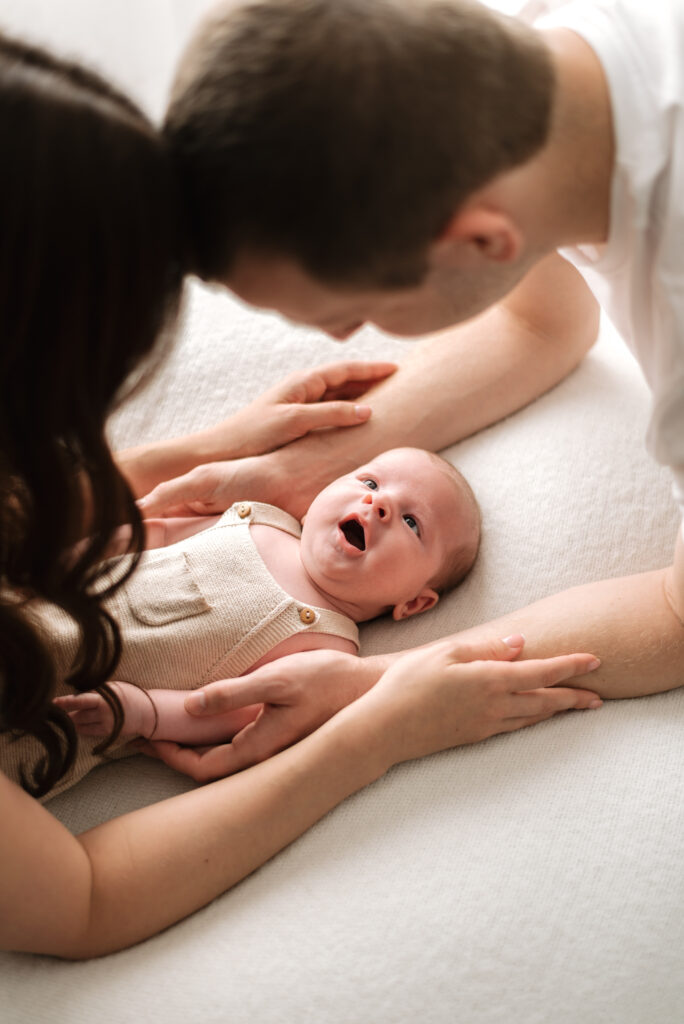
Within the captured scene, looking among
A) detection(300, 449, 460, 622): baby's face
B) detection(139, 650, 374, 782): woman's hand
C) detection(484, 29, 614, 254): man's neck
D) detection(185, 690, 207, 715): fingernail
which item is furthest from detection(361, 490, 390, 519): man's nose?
detection(484, 29, 614, 254): man's neck

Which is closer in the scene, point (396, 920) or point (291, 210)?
point (291, 210)

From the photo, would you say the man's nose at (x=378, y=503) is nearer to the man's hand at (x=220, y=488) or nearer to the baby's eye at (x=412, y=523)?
the baby's eye at (x=412, y=523)

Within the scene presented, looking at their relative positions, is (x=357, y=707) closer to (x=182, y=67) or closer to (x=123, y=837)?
(x=123, y=837)

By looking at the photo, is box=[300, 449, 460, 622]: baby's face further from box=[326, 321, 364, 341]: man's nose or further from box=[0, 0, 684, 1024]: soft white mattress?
box=[326, 321, 364, 341]: man's nose

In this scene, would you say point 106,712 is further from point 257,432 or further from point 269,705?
point 257,432

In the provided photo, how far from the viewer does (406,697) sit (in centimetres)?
118

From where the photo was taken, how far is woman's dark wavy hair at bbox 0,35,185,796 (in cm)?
74

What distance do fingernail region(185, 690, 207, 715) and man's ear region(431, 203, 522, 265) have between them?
1.99ft

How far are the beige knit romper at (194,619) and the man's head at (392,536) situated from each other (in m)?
0.06

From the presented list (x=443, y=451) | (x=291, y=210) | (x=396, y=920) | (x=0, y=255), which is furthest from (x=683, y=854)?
(x=0, y=255)

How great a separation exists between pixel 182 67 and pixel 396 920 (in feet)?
2.91

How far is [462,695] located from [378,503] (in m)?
0.32

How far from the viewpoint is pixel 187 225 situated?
840 millimetres

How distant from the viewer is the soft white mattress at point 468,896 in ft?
3.34
